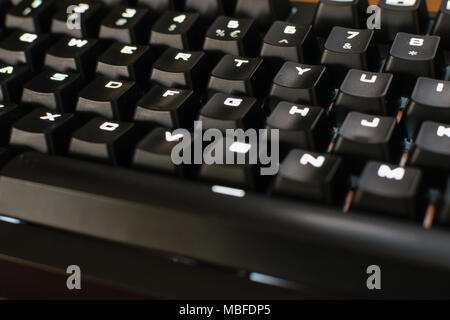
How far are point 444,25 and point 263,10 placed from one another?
215 mm

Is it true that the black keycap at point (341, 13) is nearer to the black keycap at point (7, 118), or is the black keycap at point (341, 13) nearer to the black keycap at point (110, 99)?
the black keycap at point (110, 99)

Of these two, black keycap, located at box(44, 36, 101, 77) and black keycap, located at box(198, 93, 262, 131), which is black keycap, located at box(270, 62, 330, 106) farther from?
black keycap, located at box(44, 36, 101, 77)

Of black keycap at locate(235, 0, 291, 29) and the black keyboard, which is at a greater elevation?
black keycap at locate(235, 0, 291, 29)

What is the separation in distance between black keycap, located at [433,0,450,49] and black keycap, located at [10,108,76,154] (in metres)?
0.42

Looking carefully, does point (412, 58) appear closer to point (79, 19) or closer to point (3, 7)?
point (79, 19)

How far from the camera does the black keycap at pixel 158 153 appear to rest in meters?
0.58

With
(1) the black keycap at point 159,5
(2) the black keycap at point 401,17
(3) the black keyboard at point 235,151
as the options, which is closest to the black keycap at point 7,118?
(3) the black keyboard at point 235,151

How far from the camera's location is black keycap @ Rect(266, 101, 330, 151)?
1.87 ft

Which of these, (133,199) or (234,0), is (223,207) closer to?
(133,199)

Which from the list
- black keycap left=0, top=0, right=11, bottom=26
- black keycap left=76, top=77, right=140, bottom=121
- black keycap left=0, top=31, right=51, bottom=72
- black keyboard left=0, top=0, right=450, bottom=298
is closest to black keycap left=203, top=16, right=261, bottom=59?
black keyboard left=0, top=0, right=450, bottom=298

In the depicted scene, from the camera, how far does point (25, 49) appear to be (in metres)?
0.74

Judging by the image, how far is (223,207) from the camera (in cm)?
53

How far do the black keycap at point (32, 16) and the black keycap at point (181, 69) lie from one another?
0.21 metres

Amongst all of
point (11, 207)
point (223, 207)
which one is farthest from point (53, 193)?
point (223, 207)
